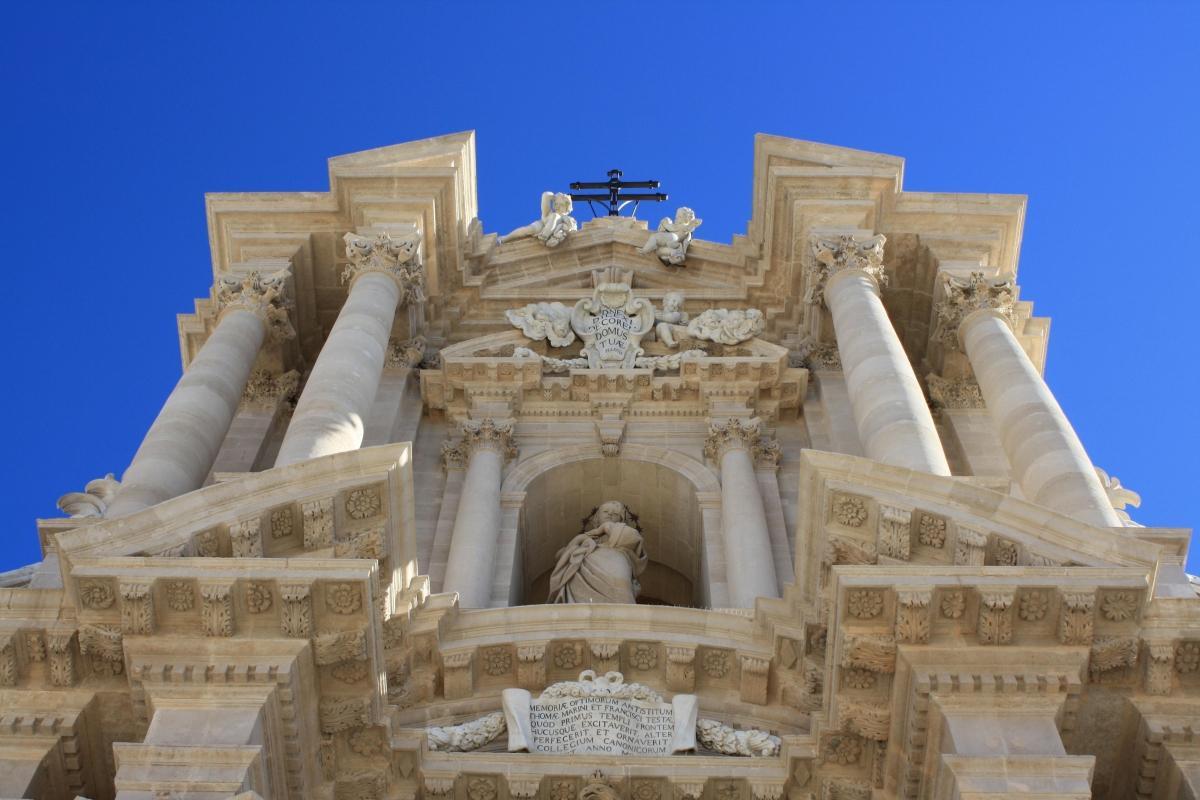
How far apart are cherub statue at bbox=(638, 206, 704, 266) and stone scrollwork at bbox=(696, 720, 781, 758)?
14.8 m

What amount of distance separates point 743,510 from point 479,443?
4114mm

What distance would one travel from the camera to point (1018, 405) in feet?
75.0

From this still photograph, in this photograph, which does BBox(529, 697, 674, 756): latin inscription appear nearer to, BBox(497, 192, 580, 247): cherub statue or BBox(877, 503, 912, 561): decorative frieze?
BBox(877, 503, 912, 561): decorative frieze

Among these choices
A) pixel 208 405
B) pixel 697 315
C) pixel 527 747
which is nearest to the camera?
pixel 527 747

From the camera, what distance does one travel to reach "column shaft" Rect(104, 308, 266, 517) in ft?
71.0

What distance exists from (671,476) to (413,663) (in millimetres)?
8157

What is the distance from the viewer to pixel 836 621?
16.1 meters

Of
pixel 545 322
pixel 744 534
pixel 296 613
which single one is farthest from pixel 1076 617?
pixel 545 322

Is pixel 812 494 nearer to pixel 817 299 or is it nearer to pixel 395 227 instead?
pixel 817 299

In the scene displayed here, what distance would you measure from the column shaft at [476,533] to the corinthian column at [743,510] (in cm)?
299

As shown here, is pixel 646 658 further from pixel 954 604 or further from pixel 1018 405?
pixel 1018 405

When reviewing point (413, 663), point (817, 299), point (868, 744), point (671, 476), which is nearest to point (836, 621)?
point (868, 744)

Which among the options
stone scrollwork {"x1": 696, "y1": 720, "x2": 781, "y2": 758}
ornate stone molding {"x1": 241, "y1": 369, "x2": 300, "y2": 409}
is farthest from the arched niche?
stone scrollwork {"x1": 696, "y1": 720, "x2": 781, "y2": 758}

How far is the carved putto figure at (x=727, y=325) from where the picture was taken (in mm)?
28234
